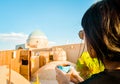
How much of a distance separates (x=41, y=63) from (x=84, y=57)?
12.0 metres

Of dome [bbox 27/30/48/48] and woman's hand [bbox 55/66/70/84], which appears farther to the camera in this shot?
dome [bbox 27/30/48/48]

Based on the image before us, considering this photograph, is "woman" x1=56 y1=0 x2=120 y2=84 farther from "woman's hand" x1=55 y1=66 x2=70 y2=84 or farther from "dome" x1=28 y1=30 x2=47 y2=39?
"dome" x1=28 y1=30 x2=47 y2=39

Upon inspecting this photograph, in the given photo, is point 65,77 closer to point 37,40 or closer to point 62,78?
point 62,78

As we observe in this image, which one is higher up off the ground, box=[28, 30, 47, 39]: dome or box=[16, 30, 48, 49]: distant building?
box=[28, 30, 47, 39]: dome

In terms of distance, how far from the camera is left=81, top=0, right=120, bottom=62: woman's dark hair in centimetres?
63

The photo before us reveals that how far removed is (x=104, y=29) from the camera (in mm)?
634

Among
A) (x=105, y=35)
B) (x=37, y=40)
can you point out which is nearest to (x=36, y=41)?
(x=37, y=40)

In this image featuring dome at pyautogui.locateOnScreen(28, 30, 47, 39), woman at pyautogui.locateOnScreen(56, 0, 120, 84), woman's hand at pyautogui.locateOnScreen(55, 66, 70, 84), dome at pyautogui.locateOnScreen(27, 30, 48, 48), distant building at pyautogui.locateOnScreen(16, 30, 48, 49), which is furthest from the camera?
dome at pyautogui.locateOnScreen(28, 30, 47, 39)

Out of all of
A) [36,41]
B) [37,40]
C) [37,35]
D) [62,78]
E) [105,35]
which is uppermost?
[37,35]

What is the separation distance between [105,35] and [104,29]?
0.06 feet

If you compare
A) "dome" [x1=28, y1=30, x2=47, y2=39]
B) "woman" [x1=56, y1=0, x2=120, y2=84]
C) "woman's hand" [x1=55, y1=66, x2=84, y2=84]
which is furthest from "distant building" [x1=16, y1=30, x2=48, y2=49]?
"woman" [x1=56, y1=0, x2=120, y2=84]

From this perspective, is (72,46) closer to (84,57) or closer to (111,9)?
(84,57)

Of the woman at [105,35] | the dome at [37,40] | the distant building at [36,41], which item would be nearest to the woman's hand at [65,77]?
the woman at [105,35]

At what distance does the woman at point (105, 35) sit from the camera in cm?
Result: 62
